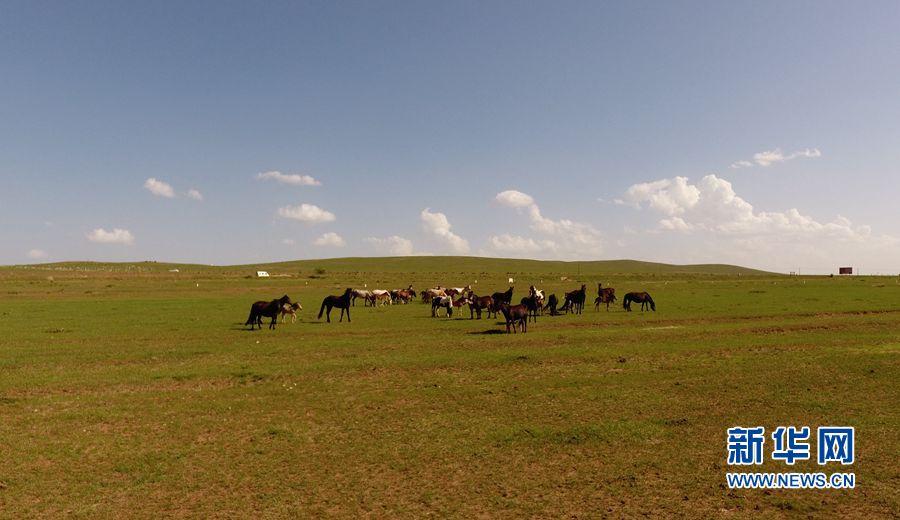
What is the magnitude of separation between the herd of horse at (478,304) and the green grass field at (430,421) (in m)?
3.33

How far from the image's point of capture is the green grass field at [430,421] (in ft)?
25.9

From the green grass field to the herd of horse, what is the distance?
3327 millimetres

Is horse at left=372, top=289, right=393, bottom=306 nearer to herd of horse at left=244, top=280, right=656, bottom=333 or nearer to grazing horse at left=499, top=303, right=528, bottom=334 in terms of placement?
herd of horse at left=244, top=280, right=656, bottom=333

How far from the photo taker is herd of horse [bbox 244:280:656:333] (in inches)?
1061

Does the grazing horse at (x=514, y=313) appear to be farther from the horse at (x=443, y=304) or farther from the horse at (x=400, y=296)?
the horse at (x=400, y=296)

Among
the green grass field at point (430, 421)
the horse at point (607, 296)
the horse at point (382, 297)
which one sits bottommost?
the green grass field at point (430, 421)

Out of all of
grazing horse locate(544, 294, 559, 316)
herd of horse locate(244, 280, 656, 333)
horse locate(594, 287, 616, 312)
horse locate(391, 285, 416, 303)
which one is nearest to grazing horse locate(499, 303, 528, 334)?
herd of horse locate(244, 280, 656, 333)

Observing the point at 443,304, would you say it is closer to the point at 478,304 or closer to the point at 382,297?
the point at 478,304

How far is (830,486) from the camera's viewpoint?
27.1ft

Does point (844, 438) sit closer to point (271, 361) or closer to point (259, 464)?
point (259, 464)

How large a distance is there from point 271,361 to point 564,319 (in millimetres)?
19549

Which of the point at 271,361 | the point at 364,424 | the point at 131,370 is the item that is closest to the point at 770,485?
the point at 364,424

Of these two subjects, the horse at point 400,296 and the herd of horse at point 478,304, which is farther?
the horse at point 400,296

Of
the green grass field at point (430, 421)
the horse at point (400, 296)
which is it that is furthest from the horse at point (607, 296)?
the horse at point (400, 296)
